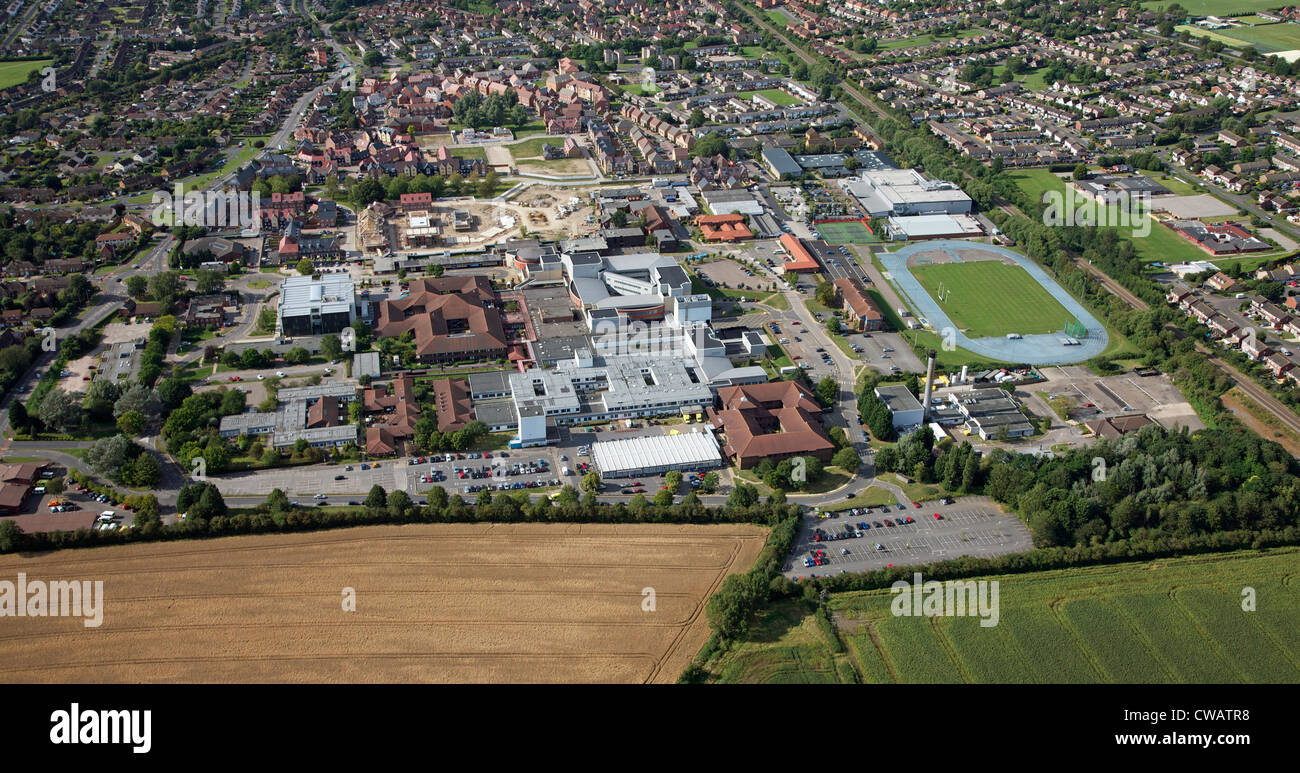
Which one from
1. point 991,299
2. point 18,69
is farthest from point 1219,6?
point 18,69

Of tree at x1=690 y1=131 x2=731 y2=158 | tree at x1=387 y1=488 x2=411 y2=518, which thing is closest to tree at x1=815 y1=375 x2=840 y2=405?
tree at x1=387 y1=488 x2=411 y2=518

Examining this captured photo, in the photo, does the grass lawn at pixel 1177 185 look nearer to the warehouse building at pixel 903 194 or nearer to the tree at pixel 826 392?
the warehouse building at pixel 903 194

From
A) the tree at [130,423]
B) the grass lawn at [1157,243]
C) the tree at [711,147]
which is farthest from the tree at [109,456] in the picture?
the grass lawn at [1157,243]

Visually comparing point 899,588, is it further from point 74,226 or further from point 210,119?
point 210,119

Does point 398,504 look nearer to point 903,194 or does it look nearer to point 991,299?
point 991,299

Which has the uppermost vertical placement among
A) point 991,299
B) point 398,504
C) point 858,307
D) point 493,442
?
point 858,307

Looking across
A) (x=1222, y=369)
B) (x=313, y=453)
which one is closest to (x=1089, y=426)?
(x=1222, y=369)

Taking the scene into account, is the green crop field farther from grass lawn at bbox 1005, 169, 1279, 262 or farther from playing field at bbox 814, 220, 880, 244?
playing field at bbox 814, 220, 880, 244
